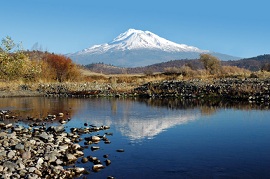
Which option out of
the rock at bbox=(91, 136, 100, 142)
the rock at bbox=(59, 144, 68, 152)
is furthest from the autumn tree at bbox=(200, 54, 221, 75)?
the rock at bbox=(59, 144, 68, 152)

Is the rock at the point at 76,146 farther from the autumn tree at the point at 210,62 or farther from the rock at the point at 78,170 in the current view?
the autumn tree at the point at 210,62

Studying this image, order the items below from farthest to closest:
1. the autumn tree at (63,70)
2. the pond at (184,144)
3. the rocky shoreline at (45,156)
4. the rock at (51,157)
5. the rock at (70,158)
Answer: the autumn tree at (63,70) < the rock at (70,158) < the rock at (51,157) < the pond at (184,144) < the rocky shoreline at (45,156)

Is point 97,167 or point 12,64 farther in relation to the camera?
point 12,64

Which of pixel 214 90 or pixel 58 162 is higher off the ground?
pixel 214 90

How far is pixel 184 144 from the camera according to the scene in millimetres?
12617

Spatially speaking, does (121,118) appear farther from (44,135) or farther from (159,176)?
(159,176)

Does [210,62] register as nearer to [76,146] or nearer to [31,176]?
[76,146]

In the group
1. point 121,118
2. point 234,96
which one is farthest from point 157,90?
point 121,118

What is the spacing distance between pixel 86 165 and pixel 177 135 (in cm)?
522

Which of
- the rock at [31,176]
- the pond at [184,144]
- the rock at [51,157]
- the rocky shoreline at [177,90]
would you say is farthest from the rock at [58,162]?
the rocky shoreline at [177,90]

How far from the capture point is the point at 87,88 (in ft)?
133

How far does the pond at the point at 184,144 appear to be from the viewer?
951 centimetres

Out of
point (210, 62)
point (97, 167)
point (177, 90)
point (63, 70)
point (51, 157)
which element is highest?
point (210, 62)

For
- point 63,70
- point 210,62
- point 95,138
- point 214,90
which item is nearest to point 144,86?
point 214,90
